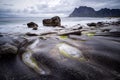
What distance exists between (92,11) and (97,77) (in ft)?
678

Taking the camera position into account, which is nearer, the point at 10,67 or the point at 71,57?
the point at 10,67

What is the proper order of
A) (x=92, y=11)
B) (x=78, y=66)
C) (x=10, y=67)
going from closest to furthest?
(x=78, y=66)
(x=10, y=67)
(x=92, y=11)

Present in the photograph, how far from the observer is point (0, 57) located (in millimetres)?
4398

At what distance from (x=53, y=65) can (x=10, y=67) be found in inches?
54.1

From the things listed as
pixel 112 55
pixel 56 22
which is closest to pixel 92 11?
pixel 56 22

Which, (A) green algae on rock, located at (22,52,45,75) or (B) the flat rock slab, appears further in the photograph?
(A) green algae on rock, located at (22,52,45,75)

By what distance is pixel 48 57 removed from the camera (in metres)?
4.21

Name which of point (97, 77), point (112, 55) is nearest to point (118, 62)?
point (112, 55)

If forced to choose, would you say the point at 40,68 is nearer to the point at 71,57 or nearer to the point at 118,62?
the point at 71,57

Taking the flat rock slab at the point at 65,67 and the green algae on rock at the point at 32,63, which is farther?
the green algae on rock at the point at 32,63

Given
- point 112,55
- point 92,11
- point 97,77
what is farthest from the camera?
point 92,11

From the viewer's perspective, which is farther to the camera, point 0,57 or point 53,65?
point 0,57

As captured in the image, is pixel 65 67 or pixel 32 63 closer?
pixel 65 67

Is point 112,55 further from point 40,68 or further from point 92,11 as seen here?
point 92,11
